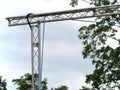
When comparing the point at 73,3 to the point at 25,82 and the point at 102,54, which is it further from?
the point at 25,82

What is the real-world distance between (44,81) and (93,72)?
27089 millimetres

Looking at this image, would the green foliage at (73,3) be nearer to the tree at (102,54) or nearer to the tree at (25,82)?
the tree at (102,54)

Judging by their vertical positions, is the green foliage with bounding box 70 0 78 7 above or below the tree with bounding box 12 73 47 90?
above

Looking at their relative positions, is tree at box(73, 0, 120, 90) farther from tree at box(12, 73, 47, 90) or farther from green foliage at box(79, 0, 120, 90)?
tree at box(12, 73, 47, 90)

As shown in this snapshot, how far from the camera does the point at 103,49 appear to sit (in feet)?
129

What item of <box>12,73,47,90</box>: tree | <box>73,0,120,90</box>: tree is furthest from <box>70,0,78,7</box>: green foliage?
<box>12,73,47,90</box>: tree

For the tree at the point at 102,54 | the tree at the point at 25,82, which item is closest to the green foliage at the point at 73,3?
the tree at the point at 102,54

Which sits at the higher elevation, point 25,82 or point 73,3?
point 73,3

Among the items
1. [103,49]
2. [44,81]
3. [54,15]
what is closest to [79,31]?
[103,49]

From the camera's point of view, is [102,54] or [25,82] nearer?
[102,54]

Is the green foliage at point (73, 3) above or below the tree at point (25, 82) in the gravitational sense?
above

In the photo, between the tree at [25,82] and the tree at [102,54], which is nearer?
the tree at [102,54]

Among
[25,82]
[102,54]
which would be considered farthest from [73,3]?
[25,82]

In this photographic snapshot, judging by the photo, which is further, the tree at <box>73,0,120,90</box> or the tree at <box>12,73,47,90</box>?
the tree at <box>12,73,47,90</box>
